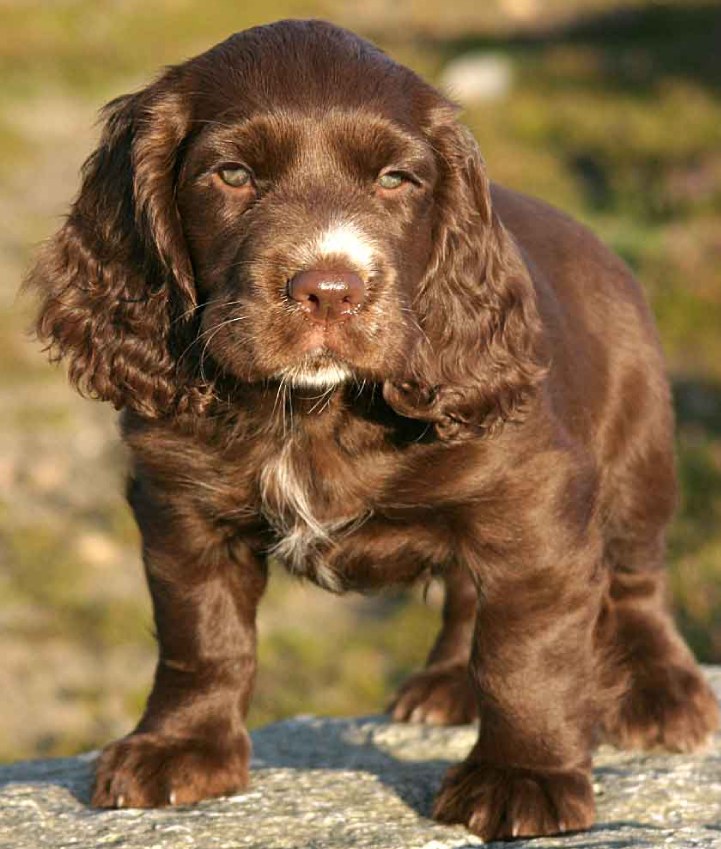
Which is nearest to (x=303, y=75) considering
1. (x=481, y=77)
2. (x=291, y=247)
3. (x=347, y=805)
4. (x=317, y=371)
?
(x=291, y=247)

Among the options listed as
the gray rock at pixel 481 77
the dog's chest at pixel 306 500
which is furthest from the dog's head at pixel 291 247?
the gray rock at pixel 481 77

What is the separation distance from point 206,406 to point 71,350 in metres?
0.44

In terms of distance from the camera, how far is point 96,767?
4.38m

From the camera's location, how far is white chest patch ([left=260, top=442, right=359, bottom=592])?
13.6ft

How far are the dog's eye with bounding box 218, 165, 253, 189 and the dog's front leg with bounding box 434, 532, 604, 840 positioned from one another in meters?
1.07

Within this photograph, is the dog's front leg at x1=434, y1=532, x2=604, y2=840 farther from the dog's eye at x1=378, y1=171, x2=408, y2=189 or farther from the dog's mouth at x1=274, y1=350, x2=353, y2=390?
the dog's eye at x1=378, y1=171, x2=408, y2=189

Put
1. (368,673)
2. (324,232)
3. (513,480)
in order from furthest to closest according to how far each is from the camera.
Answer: (368,673) → (513,480) → (324,232)

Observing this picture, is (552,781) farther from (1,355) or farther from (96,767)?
(1,355)

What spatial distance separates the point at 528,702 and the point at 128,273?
1.45 meters

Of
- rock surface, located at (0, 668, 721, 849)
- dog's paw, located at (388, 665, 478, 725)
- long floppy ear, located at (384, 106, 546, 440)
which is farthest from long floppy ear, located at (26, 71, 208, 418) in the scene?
dog's paw, located at (388, 665, 478, 725)

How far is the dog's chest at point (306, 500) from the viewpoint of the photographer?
4.15 metres

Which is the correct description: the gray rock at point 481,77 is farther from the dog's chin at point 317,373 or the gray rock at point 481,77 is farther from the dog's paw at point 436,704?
the dog's chin at point 317,373

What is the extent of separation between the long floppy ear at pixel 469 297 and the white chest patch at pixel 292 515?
426mm

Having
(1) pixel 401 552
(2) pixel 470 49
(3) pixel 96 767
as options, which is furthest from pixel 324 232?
(2) pixel 470 49
